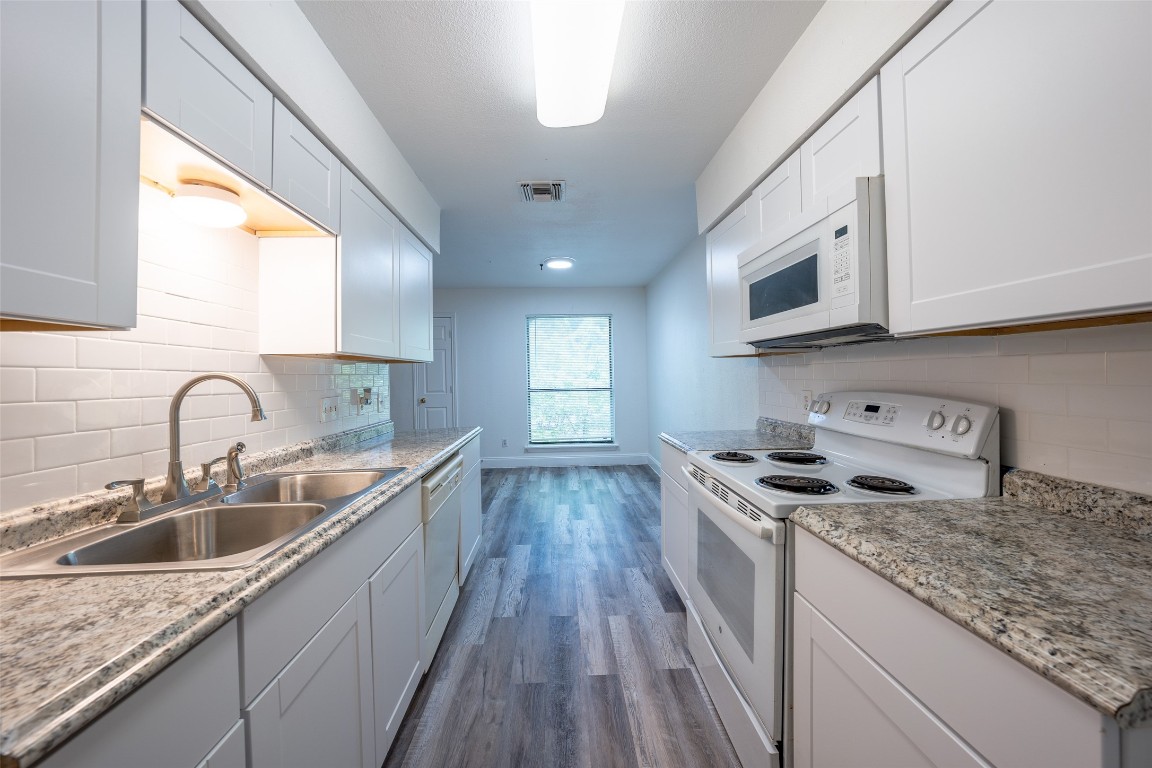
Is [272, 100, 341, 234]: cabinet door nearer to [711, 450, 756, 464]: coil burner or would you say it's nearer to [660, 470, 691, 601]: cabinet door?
[711, 450, 756, 464]: coil burner

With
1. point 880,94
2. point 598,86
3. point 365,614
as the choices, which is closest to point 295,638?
point 365,614

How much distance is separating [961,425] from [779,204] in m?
1.01

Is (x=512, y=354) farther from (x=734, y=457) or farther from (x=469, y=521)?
(x=734, y=457)

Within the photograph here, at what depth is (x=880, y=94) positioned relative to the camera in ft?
4.06

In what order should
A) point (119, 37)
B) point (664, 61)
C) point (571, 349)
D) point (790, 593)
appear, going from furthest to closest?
1. point (571, 349)
2. point (664, 61)
3. point (790, 593)
4. point (119, 37)

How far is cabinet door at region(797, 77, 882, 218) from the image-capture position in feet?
4.14

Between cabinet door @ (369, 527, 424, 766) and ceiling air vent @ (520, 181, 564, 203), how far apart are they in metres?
1.99

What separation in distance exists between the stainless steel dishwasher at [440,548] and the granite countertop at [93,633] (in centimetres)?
93

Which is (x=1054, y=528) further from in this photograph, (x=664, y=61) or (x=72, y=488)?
(x=72, y=488)

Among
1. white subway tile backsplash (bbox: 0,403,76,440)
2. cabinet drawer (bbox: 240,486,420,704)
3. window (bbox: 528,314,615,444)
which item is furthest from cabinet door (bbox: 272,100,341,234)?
window (bbox: 528,314,615,444)

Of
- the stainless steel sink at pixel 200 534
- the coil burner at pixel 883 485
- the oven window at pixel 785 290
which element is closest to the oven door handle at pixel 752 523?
the coil burner at pixel 883 485

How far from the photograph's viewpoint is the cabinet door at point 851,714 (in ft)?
2.47

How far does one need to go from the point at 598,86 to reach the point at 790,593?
1689mm

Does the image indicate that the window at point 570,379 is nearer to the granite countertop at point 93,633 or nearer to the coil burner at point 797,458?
the coil burner at point 797,458
